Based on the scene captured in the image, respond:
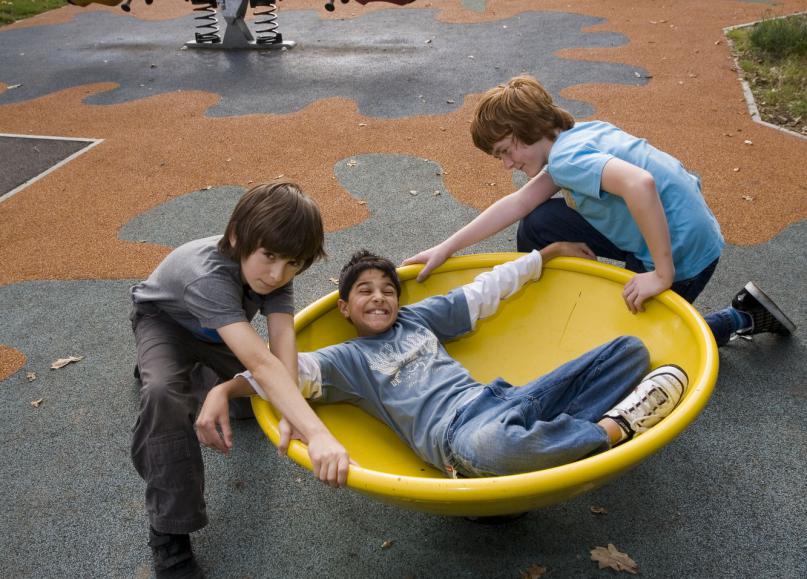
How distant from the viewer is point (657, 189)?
2424mm

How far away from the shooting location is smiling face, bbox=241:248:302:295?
6.52ft

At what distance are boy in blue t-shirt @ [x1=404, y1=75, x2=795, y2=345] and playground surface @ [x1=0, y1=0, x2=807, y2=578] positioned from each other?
0.57 m

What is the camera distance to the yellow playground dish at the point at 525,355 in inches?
64.6

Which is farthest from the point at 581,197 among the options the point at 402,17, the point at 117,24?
the point at 117,24

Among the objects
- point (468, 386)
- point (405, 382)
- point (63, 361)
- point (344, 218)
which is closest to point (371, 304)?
point (405, 382)

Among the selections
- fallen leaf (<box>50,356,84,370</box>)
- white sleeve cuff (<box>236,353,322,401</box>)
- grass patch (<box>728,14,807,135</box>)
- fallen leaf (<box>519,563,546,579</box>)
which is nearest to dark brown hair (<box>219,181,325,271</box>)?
white sleeve cuff (<box>236,353,322,401</box>)

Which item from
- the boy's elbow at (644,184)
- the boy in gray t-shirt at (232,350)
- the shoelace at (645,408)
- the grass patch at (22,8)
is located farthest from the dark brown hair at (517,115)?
the grass patch at (22,8)

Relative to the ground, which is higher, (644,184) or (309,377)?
(644,184)

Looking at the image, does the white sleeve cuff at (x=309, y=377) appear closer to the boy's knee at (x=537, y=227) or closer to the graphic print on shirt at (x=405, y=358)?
the graphic print on shirt at (x=405, y=358)

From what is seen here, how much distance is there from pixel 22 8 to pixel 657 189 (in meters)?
10.9

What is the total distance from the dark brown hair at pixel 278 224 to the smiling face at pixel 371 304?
1.50 ft

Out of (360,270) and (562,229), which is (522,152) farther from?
(360,270)

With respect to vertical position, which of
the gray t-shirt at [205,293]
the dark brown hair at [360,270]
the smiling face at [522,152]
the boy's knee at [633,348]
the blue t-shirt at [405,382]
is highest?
the smiling face at [522,152]

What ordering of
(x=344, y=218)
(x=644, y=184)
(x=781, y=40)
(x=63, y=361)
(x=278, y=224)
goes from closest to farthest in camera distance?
(x=278, y=224) < (x=644, y=184) < (x=63, y=361) < (x=344, y=218) < (x=781, y=40)
